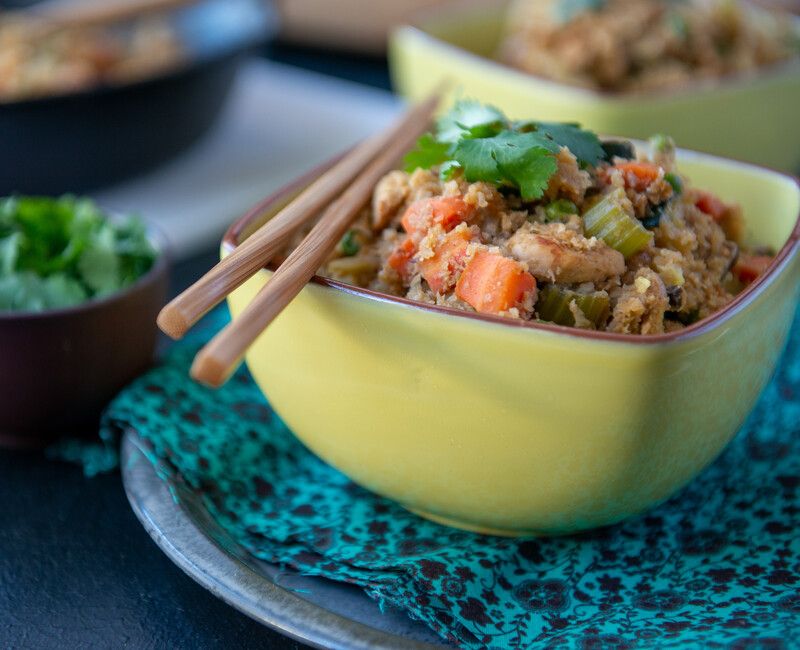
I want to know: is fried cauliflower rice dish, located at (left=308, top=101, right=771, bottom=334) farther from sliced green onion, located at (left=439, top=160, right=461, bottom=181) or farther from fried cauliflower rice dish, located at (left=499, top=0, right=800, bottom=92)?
fried cauliflower rice dish, located at (left=499, top=0, right=800, bottom=92)

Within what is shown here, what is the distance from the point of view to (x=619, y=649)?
1020 millimetres

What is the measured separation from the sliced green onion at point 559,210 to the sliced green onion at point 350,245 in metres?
0.25

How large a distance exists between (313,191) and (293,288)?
0.30m

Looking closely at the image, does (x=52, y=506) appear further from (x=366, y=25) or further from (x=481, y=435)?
(x=366, y=25)

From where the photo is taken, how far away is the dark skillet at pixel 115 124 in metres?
2.14

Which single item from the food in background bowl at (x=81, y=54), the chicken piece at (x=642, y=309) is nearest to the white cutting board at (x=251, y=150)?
the food in background bowl at (x=81, y=54)

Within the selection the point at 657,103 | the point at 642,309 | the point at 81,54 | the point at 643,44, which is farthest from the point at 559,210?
the point at 81,54

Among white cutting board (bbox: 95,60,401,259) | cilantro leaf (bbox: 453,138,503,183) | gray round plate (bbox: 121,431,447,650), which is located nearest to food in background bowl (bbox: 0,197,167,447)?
gray round plate (bbox: 121,431,447,650)

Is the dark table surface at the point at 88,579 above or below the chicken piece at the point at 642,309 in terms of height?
below

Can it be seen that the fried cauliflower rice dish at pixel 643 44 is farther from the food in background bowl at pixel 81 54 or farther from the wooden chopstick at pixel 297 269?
the food in background bowl at pixel 81 54

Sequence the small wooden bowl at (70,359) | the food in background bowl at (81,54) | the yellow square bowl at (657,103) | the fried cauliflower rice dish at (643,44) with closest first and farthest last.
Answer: the small wooden bowl at (70,359)
the yellow square bowl at (657,103)
the fried cauliflower rice dish at (643,44)
the food in background bowl at (81,54)

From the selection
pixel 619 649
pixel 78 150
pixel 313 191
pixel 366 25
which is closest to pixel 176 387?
pixel 313 191

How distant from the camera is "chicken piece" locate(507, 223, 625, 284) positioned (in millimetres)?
1107

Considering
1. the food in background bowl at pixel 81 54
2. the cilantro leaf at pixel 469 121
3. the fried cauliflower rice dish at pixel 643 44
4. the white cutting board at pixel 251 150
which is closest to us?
the cilantro leaf at pixel 469 121
